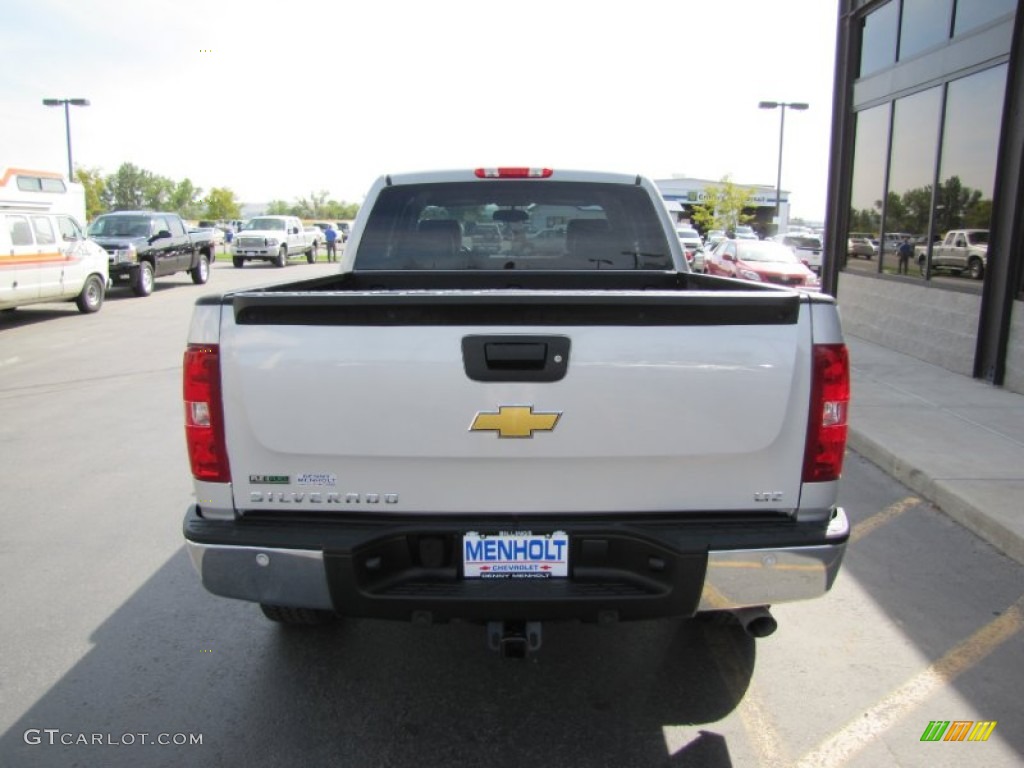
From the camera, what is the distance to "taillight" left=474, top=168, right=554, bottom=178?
14.6ft

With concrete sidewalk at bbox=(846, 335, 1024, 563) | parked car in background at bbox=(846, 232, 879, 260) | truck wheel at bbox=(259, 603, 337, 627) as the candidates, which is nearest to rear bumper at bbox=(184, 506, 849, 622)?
A: truck wheel at bbox=(259, 603, 337, 627)

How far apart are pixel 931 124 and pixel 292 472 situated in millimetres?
10699

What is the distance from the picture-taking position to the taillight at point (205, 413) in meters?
2.50

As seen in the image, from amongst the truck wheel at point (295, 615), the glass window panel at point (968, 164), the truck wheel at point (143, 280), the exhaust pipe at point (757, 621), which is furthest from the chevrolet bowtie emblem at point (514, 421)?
the truck wheel at point (143, 280)

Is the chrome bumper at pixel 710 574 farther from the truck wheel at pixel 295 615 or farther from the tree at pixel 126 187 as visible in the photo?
the tree at pixel 126 187

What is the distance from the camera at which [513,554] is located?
2553 millimetres

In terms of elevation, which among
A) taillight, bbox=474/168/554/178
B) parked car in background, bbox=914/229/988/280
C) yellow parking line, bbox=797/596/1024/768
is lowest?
yellow parking line, bbox=797/596/1024/768

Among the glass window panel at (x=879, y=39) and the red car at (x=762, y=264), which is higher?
the glass window panel at (x=879, y=39)

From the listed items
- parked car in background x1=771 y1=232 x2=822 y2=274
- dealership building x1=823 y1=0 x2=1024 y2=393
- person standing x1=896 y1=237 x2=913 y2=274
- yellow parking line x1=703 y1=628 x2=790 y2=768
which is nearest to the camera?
yellow parking line x1=703 y1=628 x2=790 y2=768

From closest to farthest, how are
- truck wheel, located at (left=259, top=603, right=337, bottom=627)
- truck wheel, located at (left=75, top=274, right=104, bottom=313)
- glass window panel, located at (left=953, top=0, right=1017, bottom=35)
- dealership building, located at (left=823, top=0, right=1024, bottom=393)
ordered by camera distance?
truck wheel, located at (left=259, top=603, right=337, bottom=627) → dealership building, located at (left=823, top=0, right=1024, bottom=393) → glass window panel, located at (left=953, top=0, right=1017, bottom=35) → truck wheel, located at (left=75, top=274, right=104, bottom=313)

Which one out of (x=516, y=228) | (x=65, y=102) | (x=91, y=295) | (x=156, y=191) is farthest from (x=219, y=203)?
(x=516, y=228)

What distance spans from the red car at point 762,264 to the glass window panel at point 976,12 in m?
7.88

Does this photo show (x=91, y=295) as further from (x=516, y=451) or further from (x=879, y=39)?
(x=516, y=451)

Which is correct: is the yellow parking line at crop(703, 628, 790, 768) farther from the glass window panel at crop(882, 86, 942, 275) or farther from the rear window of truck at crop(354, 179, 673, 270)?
the glass window panel at crop(882, 86, 942, 275)
